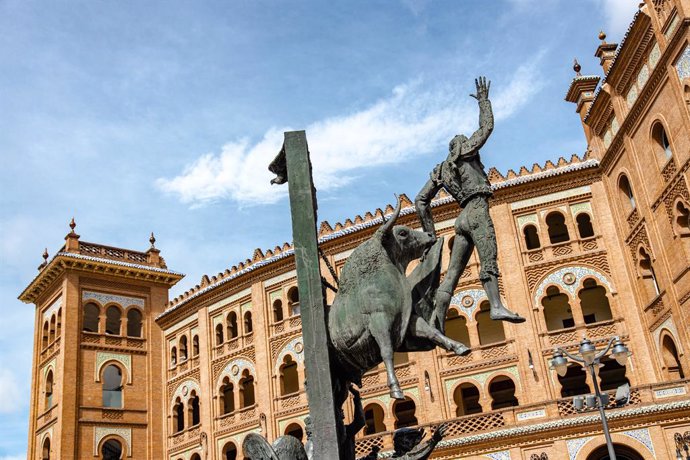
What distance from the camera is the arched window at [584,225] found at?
29562mm

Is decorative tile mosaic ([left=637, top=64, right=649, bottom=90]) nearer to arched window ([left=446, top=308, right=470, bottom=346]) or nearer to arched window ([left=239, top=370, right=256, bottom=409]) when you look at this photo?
arched window ([left=446, top=308, right=470, bottom=346])

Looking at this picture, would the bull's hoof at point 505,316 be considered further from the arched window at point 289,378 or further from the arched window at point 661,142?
the arched window at point 289,378

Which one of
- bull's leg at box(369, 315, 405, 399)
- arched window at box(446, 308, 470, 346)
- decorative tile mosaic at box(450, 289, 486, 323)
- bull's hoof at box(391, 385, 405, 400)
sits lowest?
bull's hoof at box(391, 385, 405, 400)

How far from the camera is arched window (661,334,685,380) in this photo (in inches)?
991

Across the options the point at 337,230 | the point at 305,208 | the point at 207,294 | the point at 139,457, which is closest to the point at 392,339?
the point at 305,208

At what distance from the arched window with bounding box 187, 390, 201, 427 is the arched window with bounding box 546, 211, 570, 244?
59.3 ft

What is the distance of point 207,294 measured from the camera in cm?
3634

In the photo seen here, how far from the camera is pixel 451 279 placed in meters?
5.72

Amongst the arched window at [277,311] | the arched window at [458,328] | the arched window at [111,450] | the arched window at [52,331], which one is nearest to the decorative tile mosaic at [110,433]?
the arched window at [111,450]

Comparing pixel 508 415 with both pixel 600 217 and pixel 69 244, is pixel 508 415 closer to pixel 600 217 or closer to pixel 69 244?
pixel 600 217

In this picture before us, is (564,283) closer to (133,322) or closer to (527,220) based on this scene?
(527,220)

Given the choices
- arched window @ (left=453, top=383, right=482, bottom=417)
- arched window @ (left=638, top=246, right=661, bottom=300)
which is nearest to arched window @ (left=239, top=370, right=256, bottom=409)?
arched window @ (left=453, top=383, right=482, bottom=417)

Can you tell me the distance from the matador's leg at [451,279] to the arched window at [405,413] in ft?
84.0

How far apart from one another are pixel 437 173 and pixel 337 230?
26188 mm
